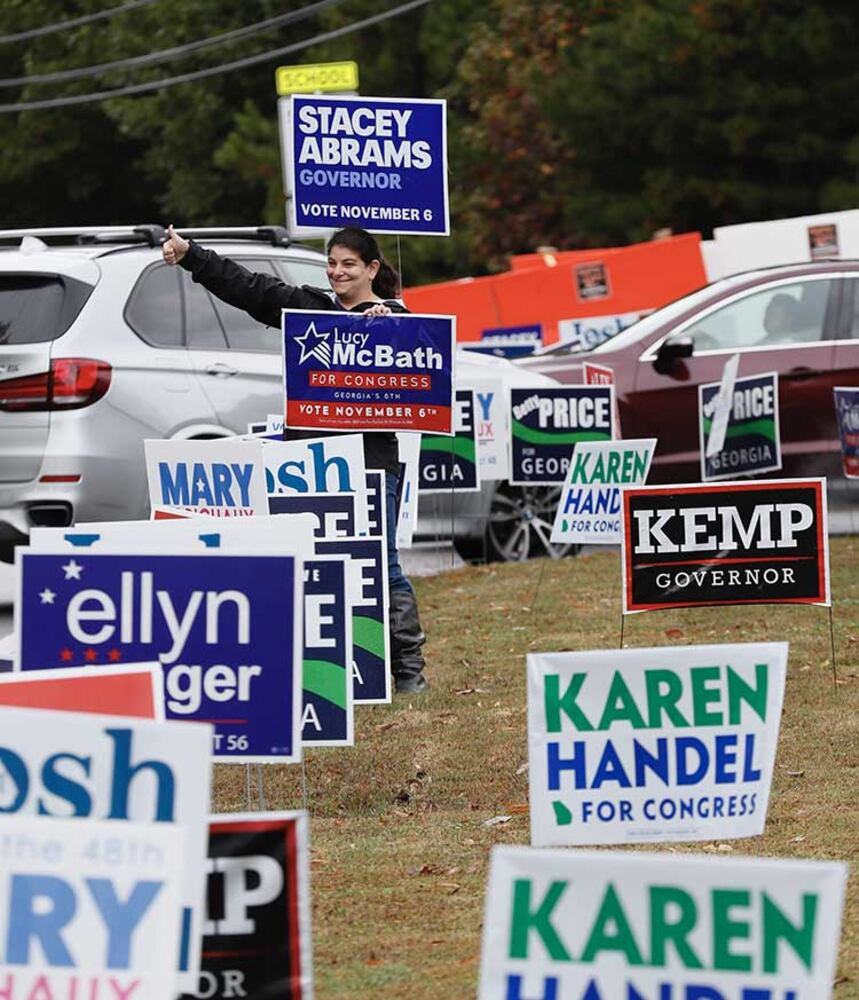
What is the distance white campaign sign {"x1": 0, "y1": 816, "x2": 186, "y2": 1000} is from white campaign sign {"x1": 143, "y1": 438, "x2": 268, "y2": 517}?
4.54m

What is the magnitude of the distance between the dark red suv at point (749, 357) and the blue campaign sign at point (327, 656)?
7534mm

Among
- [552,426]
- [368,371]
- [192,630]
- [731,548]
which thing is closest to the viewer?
[192,630]

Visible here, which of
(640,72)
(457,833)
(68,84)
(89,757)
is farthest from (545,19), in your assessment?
(89,757)

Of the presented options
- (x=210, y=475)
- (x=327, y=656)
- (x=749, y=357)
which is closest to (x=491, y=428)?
(x=749, y=357)

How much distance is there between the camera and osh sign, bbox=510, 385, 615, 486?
13.1m

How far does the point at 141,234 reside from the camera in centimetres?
1230

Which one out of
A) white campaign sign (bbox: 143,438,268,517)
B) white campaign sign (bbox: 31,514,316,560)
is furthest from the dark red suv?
white campaign sign (bbox: 31,514,316,560)

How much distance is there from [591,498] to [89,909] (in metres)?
7.06

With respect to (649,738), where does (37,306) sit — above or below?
above

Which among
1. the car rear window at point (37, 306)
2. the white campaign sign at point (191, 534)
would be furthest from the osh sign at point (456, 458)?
the white campaign sign at point (191, 534)

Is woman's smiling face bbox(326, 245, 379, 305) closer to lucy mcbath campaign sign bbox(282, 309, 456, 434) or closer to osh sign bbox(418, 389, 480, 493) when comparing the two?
lucy mcbath campaign sign bbox(282, 309, 456, 434)

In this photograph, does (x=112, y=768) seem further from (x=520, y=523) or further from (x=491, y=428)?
(x=520, y=523)

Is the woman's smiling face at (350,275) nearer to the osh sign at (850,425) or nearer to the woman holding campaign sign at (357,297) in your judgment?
the woman holding campaign sign at (357,297)

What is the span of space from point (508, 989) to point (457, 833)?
303 centimetres
